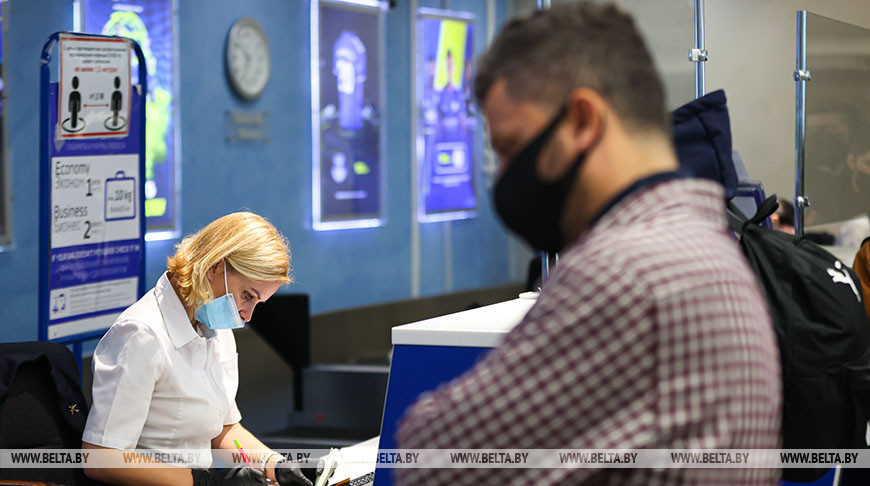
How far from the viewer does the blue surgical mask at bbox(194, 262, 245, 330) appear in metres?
2.61

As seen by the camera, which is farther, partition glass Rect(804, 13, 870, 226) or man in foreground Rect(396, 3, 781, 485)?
partition glass Rect(804, 13, 870, 226)

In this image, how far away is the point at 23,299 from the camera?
5.21 m

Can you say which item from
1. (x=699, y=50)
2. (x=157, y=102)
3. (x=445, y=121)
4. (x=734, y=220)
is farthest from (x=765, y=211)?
(x=445, y=121)

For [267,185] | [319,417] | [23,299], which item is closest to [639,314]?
[23,299]

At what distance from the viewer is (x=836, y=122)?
3834 mm

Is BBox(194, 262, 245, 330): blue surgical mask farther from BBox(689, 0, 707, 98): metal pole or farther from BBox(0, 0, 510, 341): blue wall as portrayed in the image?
BBox(0, 0, 510, 341): blue wall

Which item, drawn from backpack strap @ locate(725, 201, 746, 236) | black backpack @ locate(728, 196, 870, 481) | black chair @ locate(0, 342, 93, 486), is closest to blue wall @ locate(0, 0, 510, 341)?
black chair @ locate(0, 342, 93, 486)

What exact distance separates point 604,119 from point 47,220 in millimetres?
3262

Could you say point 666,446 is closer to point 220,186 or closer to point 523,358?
point 523,358

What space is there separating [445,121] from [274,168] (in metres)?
2.39

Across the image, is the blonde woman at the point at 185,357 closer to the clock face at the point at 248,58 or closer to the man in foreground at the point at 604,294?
the man in foreground at the point at 604,294

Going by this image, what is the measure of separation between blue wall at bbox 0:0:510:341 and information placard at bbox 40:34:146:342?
4.20ft

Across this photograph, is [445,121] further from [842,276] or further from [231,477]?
[842,276]

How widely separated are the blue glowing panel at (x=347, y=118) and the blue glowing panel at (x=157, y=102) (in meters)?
1.58
